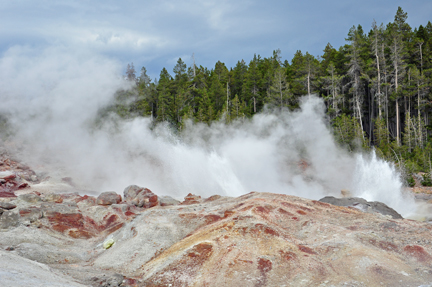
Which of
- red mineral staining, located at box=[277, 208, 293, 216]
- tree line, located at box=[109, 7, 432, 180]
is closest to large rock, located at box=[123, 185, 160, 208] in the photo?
red mineral staining, located at box=[277, 208, 293, 216]

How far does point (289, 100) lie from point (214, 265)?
4782cm

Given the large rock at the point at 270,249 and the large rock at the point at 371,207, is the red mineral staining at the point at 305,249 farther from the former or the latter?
the large rock at the point at 371,207

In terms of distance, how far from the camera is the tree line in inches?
1693

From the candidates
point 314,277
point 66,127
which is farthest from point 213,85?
point 314,277

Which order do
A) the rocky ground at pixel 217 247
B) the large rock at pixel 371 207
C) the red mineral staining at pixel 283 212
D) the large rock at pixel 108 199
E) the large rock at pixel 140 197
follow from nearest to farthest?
1. the rocky ground at pixel 217 247
2. the red mineral staining at pixel 283 212
3. the large rock at pixel 371 207
4. the large rock at pixel 108 199
5. the large rock at pixel 140 197

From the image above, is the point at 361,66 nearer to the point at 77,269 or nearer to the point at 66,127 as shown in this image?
the point at 66,127

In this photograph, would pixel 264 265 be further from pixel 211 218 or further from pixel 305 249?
pixel 211 218

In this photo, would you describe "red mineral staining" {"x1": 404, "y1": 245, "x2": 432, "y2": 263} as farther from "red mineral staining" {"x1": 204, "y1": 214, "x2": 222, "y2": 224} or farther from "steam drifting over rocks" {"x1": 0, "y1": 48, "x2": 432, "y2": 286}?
"red mineral staining" {"x1": 204, "y1": 214, "x2": 222, "y2": 224}

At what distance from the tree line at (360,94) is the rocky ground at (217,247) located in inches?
1126

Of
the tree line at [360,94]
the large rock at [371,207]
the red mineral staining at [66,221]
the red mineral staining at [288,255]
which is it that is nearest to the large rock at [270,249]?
the red mineral staining at [288,255]

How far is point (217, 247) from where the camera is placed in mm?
10656

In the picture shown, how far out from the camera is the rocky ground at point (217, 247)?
9297mm

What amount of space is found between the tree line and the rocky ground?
93.8ft

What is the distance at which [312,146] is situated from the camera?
4231 centimetres
